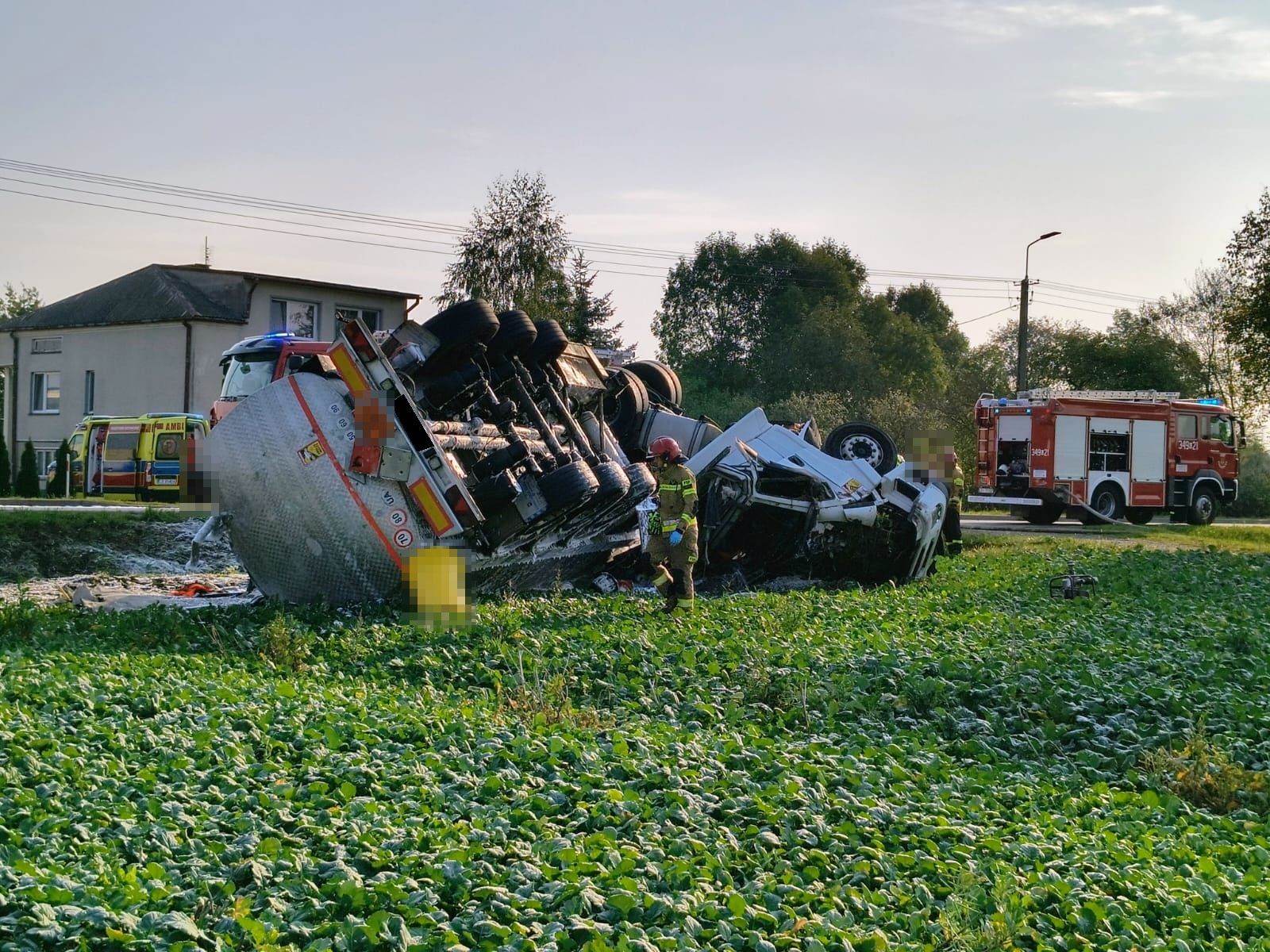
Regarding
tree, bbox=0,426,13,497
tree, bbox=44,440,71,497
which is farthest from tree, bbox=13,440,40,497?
tree, bbox=44,440,71,497

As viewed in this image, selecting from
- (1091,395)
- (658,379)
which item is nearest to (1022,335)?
(1091,395)

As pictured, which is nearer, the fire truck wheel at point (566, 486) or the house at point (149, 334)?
the fire truck wheel at point (566, 486)

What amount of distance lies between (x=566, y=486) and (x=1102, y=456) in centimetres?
2439

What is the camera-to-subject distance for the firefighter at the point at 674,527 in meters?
11.8

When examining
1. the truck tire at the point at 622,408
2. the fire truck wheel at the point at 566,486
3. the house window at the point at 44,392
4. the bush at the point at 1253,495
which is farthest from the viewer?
the bush at the point at 1253,495

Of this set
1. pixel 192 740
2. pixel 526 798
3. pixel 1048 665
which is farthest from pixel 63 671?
pixel 1048 665

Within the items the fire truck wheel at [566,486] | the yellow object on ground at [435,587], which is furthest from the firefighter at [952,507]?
the yellow object on ground at [435,587]

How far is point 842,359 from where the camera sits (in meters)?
53.1

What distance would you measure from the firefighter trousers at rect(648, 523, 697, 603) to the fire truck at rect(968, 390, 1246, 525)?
21.4 m

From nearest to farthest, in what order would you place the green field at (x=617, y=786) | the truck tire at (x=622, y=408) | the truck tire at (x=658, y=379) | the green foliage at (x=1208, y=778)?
the green field at (x=617, y=786), the green foliage at (x=1208, y=778), the truck tire at (x=622, y=408), the truck tire at (x=658, y=379)

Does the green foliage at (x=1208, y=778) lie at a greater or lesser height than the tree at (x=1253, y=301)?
lesser

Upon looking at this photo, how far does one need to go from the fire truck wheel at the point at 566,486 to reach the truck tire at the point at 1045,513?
22897mm

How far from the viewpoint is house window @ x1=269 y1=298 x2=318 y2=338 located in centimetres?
3928

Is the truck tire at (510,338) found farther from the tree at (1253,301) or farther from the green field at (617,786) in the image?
the tree at (1253,301)
